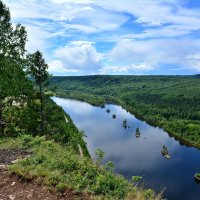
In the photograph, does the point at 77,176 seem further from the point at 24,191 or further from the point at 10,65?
the point at 10,65

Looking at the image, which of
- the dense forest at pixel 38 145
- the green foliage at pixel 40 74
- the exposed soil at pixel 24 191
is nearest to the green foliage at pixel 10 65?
the dense forest at pixel 38 145

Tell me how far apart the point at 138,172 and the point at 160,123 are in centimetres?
8957

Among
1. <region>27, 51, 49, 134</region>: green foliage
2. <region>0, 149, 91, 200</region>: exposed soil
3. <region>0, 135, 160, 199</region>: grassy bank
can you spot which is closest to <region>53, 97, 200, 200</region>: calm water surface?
<region>27, 51, 49, 134</region>: green foliage

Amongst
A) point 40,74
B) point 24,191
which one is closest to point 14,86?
point 40,74

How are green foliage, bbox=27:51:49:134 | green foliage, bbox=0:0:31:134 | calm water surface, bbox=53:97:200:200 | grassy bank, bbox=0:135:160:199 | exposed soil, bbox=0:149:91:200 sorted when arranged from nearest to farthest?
exposed soil, bbox=0:149:91:200
grassy bank, bbox=0:135:160:199
green foliage, bbox=0:0:31:134
green foliage, bbox=27:51:49:134
calm water surface, bbox=53:97:200:200

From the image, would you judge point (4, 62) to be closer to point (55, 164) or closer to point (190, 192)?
point (55, 164)

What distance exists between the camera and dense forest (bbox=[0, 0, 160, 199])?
12789mm

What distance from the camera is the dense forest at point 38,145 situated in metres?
12.8

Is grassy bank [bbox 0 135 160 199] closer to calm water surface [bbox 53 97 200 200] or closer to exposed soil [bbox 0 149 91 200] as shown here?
exposed soil [bbox 0 149 91 200]

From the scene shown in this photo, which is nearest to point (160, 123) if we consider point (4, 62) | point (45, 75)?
point (45, 75)

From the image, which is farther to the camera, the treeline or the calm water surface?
the calm water surface

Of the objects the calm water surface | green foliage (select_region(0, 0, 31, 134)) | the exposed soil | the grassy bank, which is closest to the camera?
the exposed soil

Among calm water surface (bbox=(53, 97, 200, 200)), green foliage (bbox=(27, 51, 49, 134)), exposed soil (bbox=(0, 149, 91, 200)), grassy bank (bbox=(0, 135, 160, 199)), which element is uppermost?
green foliage (bbox=(27, 51, 49, 134))

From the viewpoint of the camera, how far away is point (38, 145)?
1953 centimetres
